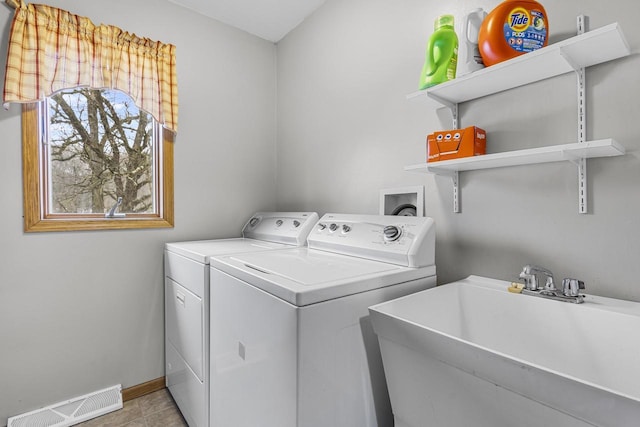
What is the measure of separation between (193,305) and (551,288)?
5.19ft

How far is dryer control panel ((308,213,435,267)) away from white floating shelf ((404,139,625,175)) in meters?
0.25

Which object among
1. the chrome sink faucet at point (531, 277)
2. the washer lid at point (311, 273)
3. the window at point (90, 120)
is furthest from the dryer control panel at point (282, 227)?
the chrome sink faucet at point (531, 277)

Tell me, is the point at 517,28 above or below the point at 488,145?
above

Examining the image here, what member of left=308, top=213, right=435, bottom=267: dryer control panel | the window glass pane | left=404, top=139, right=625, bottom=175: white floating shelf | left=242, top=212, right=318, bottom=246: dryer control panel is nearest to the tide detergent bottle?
left=404, top=139, right=625, bottom=175: white floating shelf

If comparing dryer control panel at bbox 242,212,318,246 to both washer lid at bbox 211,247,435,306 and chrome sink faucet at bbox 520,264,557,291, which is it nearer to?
washer lid at bbox 211,247,435,306

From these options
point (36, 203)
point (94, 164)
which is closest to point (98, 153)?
point (94, 164)

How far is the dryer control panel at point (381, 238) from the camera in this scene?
1266 millimetres

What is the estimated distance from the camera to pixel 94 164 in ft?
6.38

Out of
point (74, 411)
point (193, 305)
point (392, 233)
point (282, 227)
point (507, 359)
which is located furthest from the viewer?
point (282, 227)

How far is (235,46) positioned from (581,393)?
2771mm

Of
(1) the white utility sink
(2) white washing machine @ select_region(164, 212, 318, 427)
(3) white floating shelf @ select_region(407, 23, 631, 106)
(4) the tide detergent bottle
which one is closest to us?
(1) the white utility sink

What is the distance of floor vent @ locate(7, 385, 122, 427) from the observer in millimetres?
1658

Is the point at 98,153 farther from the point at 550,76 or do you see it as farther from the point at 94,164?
Answer: the point at 550,76

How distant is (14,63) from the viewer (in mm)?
1548
